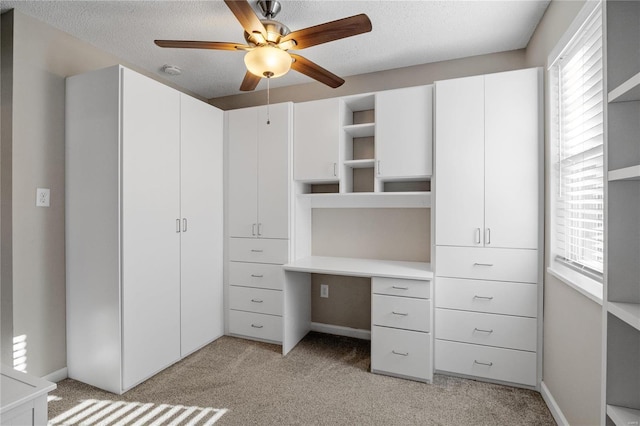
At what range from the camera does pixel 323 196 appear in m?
3.04

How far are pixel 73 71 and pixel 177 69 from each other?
0.82 m

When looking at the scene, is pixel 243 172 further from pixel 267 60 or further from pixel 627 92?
pixel 627 92

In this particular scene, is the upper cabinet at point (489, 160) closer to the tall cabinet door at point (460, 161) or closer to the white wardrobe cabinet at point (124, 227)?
the tall cabinet door at point (460, 161)

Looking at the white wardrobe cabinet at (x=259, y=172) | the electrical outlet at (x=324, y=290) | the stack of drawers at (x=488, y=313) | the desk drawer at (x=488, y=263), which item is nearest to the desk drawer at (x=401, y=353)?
the stack of drawers at (x=488, y=313)

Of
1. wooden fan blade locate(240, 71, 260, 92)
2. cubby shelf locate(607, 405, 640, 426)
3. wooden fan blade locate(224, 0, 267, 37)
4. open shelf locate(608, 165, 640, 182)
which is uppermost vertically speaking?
wooden fan blade locate(224, 0, 267, 37)

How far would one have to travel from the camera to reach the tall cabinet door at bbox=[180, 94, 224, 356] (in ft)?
8.97

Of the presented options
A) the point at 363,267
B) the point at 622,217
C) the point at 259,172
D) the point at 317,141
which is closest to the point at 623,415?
the point at 622,217

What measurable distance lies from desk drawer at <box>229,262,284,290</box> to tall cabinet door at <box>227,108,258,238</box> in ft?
0.98

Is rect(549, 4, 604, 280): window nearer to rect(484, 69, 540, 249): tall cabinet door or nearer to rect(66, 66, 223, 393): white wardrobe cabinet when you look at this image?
rect(484, 69, 540, 249): tall cabinet door

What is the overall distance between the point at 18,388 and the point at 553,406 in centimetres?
264

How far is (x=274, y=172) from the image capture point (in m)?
3.01

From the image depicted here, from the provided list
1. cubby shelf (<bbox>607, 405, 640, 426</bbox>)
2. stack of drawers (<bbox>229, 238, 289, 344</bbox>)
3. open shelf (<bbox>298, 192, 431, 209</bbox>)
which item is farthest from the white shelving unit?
stack of drawers (<bbox>229, 238, 289, 344</bbox>)

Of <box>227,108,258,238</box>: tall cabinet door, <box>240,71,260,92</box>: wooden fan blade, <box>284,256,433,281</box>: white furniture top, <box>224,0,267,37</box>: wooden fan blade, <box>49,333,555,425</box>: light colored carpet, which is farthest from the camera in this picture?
<box>227,108,258,238</box>: tall cabinet door

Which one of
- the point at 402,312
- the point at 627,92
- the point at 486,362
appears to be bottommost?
the point at 486,362
